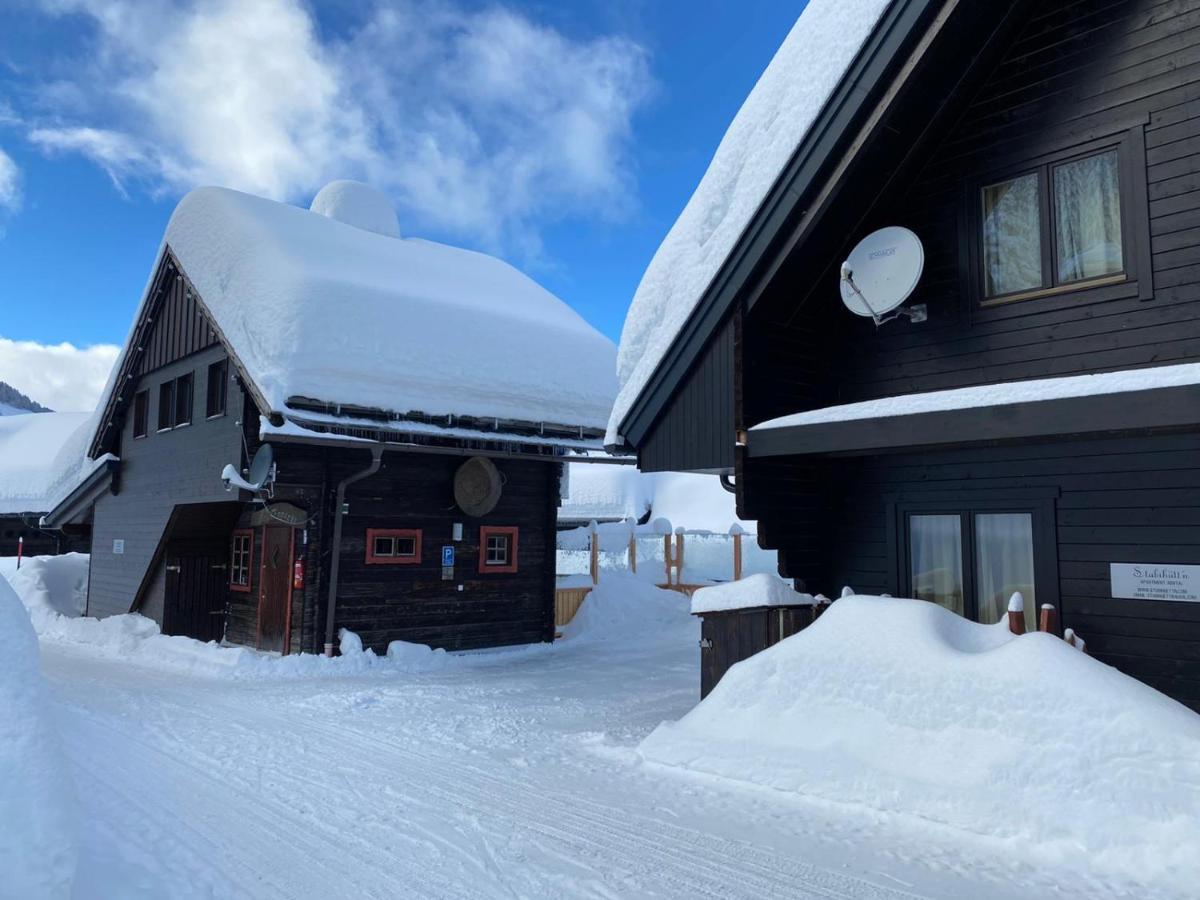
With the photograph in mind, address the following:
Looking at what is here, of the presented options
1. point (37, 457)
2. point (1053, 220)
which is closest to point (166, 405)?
point (1053, 220)

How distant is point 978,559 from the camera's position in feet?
26.0

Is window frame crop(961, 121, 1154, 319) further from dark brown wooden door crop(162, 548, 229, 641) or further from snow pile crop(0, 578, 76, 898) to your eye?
dark brown wooden door crop(162, 548, 229, 641)

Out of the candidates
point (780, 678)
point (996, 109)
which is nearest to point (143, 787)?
point (780, 678)

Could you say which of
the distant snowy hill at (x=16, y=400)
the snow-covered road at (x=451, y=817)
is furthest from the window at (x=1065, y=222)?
the distant snowy hill at (x=16, y=400)

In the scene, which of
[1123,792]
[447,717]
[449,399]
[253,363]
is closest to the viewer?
[1123,792]

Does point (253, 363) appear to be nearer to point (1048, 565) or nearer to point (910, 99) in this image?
point (910, 99)

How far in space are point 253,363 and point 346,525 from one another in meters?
2.81

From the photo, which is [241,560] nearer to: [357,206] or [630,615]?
[630,615]

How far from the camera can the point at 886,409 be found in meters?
7.71

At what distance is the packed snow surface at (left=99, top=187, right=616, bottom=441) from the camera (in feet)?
43.6

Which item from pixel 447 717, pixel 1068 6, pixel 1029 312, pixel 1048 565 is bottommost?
pixel 447 717

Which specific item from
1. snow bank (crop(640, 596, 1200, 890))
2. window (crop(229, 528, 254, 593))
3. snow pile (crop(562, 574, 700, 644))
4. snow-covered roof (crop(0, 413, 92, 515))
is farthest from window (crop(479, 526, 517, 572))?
snow-covered roof (crop(0, 413, 92, 515))

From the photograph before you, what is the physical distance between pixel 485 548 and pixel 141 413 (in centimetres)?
840

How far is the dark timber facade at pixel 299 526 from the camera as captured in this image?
13.2 metres
